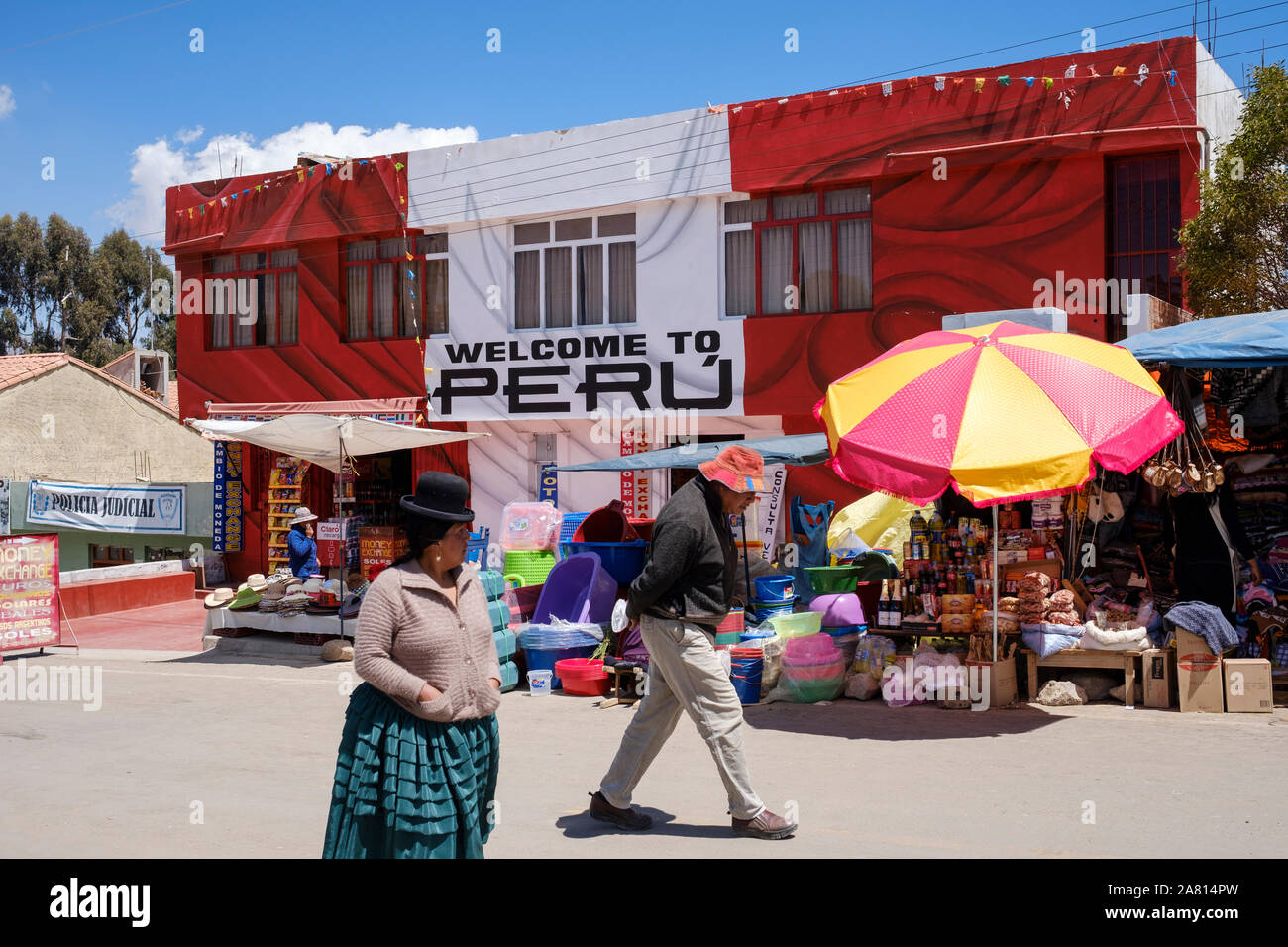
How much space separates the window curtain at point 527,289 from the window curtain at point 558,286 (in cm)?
17

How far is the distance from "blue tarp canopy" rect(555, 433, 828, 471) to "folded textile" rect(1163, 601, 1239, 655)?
3.64m

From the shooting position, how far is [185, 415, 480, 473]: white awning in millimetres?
13680

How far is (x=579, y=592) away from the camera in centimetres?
1132

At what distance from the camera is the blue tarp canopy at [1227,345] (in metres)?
8.77

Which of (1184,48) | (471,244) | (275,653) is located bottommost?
(275,653)

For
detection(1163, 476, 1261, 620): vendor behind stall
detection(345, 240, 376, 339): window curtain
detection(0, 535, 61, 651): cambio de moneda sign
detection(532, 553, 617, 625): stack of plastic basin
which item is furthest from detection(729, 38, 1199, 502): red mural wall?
detection(0, 535, 61, 651): cambio de moneda sign

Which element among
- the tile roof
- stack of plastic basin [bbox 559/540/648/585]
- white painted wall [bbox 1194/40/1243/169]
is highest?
white painted wall [bbox 1194/40/1243/169]

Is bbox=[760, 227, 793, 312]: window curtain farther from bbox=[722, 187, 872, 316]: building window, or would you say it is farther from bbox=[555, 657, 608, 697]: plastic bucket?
bbox=[555, 657, 608, 697]: plastic bucket

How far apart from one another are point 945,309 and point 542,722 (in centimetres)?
889

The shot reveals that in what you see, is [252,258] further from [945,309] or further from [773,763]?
[773,763]

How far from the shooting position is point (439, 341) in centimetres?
1961

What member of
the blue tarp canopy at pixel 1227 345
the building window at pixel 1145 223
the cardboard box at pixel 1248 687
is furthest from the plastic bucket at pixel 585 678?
the building window at pixel 1145 223

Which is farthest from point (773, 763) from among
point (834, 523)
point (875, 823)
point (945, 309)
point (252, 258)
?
point (252, 258)

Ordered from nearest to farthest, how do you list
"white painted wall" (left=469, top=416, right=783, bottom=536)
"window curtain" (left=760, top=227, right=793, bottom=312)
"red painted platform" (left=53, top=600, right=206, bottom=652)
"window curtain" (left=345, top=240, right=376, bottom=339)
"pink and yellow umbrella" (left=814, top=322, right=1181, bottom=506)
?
"pink and yellow umbrella" (left=814, top=322, right=1181, bottom=506), "red painted platform" (left=53, top=600, right=206, bottom=652), "window curtain" (left=760, top=227, right=793, bottom=312), "white painted wall" (left=469, top=416, right=783, bottom=536), "window curtain" (left=345, top=240, right=376, bottom=339)
